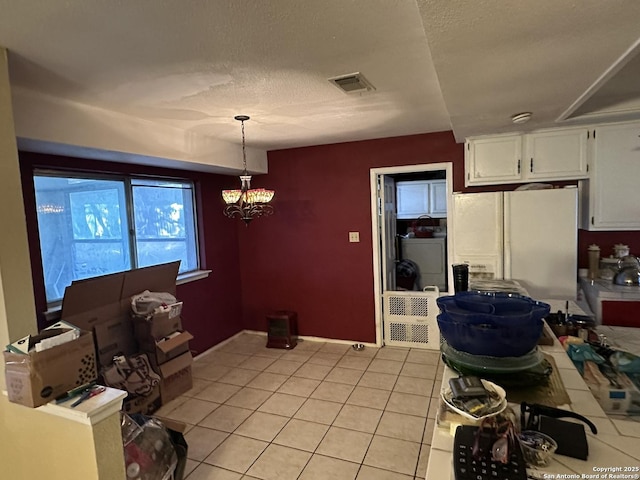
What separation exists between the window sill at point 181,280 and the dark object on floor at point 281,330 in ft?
3.07

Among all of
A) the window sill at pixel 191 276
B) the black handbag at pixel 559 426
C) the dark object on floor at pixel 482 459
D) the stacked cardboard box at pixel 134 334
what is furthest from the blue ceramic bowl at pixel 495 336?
the window sill at pixel 191 276

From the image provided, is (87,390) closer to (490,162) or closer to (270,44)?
(270,44)

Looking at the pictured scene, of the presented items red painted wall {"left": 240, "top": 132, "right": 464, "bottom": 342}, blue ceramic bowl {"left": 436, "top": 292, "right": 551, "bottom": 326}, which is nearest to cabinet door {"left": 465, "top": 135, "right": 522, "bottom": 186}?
red painted wall {"left": 240, "top": 132, "right": 464, "bottom": 342}

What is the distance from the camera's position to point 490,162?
328 centimetres

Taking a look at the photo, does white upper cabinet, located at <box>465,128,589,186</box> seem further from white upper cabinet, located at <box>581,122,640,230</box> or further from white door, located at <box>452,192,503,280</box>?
white door, located at <box>452,192,503,280</box>

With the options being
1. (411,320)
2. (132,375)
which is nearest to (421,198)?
(411,320)

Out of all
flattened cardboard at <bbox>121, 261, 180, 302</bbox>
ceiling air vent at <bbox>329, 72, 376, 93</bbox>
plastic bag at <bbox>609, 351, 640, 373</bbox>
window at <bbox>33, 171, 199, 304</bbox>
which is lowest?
plastic bag at <bbox>609, 351, 640, 373</bbox>

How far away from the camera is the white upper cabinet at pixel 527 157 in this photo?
9.83 ft

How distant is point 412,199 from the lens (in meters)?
5.41

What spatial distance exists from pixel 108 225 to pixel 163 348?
1176 millimetres

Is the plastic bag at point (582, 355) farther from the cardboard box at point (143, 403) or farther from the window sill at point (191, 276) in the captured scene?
the window sill at point (191, 276)

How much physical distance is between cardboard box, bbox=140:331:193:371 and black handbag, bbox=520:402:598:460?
108 inches

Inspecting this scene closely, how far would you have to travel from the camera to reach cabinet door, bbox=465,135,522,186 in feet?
10.4

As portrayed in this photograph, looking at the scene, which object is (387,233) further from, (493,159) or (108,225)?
(108,225)
